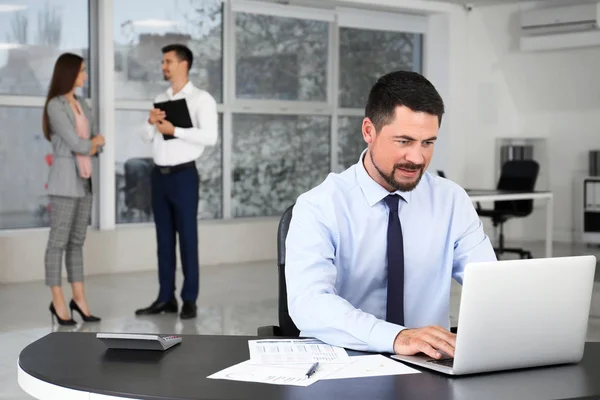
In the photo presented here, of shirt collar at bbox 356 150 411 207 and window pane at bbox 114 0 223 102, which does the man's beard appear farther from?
window pane at bbox 114 0 223 102

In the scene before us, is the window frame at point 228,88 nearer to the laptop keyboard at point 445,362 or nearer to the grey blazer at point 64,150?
the grey blazer at point 64,150

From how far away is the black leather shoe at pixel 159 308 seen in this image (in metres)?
6.50

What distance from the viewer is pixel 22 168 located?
27.4 feet

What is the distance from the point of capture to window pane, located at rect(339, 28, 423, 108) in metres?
11.1

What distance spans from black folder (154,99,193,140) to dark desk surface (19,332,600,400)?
422 centimetres

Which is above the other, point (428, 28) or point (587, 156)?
point (428, 28)

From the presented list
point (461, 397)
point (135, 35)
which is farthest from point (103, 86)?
point (461, 397)

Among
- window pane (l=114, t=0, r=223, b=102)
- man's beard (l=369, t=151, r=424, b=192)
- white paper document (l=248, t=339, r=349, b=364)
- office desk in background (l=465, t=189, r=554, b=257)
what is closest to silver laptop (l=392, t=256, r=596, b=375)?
white paper document (l=248, t=339, r=349, b=364)

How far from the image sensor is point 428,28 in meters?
11.5

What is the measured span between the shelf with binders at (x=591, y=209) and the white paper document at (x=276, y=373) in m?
9.30

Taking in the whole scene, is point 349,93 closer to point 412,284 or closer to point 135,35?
point 135,35

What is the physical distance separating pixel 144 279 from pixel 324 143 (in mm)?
3415

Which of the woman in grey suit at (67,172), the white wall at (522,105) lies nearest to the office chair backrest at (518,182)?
the white wall at (522,105)

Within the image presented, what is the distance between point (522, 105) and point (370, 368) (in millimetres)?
10354
